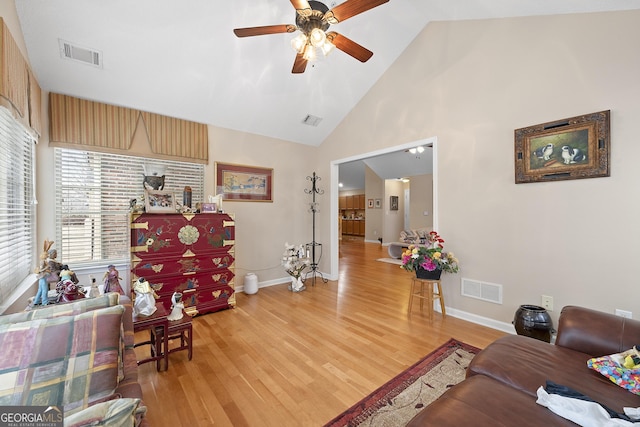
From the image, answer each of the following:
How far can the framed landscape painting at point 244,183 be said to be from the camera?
13.0ft

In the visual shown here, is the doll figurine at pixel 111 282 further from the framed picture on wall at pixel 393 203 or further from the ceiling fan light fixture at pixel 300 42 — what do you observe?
the framed picture on wall at pixel 393 203

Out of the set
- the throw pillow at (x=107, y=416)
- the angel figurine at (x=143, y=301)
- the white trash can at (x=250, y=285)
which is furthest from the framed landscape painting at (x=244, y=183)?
the throw pillow at (x=107, y=416)

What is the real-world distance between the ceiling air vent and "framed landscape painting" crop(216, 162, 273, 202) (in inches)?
40.7

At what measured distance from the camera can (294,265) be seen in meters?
4.29

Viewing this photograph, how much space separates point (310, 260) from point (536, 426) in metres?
4.13

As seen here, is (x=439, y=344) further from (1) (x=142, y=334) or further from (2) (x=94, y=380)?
(1) (x=142, y=334)

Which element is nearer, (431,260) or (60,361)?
(60,361)

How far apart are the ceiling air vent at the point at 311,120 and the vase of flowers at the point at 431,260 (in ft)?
8.71

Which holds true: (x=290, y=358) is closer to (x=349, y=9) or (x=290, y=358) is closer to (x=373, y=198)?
(x=349, y=9)

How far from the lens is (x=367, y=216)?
1059 centimetres

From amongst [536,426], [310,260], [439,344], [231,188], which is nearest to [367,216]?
[310,260]

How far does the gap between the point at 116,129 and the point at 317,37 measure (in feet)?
8.96

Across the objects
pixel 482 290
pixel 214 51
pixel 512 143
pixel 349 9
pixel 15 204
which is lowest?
pixel 482 290

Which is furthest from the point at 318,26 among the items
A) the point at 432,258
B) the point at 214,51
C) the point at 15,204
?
the point at 15,204
